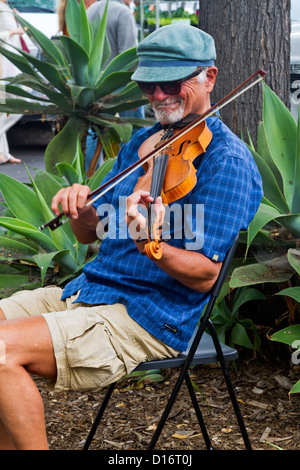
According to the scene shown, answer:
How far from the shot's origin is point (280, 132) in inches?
114

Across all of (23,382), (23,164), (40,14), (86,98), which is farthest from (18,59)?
(40,14)

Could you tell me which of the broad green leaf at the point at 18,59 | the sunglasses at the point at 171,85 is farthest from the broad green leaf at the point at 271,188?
the broad green leaf at the point at 18,59

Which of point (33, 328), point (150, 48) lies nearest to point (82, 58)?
point (150, 48)

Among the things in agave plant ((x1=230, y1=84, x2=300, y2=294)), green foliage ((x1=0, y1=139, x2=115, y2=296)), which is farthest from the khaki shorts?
green foliage ((x1=0, y1=139, x2=115, y2=296))

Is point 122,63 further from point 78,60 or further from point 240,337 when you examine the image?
point 240,337

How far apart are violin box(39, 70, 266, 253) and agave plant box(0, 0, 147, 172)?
1.82m

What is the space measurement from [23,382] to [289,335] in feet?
4.03

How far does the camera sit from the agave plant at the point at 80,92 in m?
4.02

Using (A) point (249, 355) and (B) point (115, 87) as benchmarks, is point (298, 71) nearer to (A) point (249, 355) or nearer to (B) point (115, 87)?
(B) point (115, 87)

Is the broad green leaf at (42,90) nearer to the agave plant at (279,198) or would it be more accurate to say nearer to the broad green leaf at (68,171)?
the broad green leaf at (68,171)

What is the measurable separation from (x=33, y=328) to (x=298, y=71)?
5.65 m

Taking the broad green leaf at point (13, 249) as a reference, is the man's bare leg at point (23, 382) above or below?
above

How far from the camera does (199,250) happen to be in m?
2.02

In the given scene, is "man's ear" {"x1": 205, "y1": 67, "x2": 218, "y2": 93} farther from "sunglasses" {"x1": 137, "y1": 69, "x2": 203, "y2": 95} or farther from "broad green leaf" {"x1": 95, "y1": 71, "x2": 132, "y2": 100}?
"broad green leaf" {"x1": 95, "y1": 71, "x2": 132, "y2": 100}
